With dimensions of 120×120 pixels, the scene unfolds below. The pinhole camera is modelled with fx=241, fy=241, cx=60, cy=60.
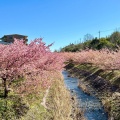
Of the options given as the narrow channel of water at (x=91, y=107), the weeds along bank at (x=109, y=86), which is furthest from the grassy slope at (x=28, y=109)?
the weeds along bank at (x=109, y=86)

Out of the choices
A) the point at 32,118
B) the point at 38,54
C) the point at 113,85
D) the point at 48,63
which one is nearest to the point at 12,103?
the point at 32,118

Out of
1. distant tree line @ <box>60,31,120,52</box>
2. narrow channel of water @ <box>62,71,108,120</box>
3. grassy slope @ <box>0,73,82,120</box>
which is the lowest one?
narrow channel of water @ <box>62,71,108,120</box>

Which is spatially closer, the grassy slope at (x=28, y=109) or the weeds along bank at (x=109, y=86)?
the grassy slope at (x=28, y=109)

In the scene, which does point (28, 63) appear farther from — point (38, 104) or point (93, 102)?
point (93, 102)

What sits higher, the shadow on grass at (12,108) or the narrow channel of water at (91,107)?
the shadow on grass at (12,108)

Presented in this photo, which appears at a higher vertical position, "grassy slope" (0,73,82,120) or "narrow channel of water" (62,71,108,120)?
"grassy slope" (0,73,82,120)

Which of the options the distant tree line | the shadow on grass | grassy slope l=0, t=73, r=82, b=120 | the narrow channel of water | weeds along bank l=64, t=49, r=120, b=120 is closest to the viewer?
the shadow on grass

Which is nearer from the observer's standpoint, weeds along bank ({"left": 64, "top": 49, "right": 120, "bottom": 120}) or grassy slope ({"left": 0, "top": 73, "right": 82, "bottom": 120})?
grassy slope ({"left": 0, "top": 73, "right": 82, "bottom": 120})

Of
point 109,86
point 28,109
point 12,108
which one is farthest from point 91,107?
point 12,108

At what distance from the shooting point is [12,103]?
28.2 ft

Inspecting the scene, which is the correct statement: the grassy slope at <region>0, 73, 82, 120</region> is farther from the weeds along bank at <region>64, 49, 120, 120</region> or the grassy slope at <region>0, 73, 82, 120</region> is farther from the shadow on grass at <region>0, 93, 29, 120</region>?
the weeds along bank at <region>64, 49, 120, 120</region>

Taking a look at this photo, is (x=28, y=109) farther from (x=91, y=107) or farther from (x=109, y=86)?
(x=109, y=86)

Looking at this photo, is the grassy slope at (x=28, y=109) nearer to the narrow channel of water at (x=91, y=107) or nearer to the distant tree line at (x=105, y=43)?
the narrow channel of water at (x=91, y=107)

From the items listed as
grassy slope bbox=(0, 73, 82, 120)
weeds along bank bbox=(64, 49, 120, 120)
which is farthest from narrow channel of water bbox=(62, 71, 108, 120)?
grassy slope bbox=(0, 73, 82, 120)
